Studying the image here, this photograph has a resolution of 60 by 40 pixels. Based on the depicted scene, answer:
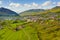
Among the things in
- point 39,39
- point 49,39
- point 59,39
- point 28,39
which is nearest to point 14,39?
point 28,39

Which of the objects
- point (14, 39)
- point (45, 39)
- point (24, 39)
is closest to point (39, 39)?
point (45, 39)

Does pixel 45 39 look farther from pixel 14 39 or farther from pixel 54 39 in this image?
pixel 14 39

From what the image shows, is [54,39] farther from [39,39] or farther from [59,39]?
[39,39]

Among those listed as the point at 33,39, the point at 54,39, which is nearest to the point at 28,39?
the point at 33,39

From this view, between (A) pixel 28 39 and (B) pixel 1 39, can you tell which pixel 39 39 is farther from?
(B) pixel 1 39

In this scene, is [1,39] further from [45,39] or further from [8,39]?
[45,39]

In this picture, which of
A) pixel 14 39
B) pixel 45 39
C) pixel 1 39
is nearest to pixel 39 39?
pixel 45 39
